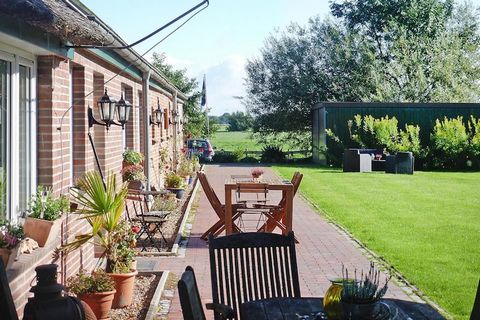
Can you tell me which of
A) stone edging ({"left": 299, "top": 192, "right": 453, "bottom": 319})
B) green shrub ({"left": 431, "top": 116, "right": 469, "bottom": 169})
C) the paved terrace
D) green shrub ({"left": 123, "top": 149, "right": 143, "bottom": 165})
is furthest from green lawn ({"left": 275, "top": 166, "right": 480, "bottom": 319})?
green shrub ({"left": 123, "top": 149, "right": 143, "bottom": 165})

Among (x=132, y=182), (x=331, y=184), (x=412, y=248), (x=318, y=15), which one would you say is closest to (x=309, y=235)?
(x=412, y=248)

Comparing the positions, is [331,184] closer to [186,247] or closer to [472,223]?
[472,223]

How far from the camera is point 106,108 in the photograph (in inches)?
301

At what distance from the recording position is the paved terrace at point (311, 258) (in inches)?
268

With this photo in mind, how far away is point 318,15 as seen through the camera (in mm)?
39188

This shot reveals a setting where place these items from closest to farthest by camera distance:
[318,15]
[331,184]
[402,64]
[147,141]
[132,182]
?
[132,182], [147,141], [331,184], [402,64], [318,15]

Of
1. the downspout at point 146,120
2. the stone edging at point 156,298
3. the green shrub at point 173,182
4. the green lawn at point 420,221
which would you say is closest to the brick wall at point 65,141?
the stone edging at point 156,298

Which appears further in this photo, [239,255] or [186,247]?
[186,247]

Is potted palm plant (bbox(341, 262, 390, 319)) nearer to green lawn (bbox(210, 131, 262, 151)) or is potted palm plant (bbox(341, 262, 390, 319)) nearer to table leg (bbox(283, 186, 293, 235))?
table leg (bbox(283, 186, 293, 235))

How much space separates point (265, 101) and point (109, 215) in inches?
1215

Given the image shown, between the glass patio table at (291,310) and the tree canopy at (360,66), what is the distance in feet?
104

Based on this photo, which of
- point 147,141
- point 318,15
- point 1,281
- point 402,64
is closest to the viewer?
point 1,281

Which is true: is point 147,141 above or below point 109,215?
above

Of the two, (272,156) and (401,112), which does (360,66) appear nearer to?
(272,156)
